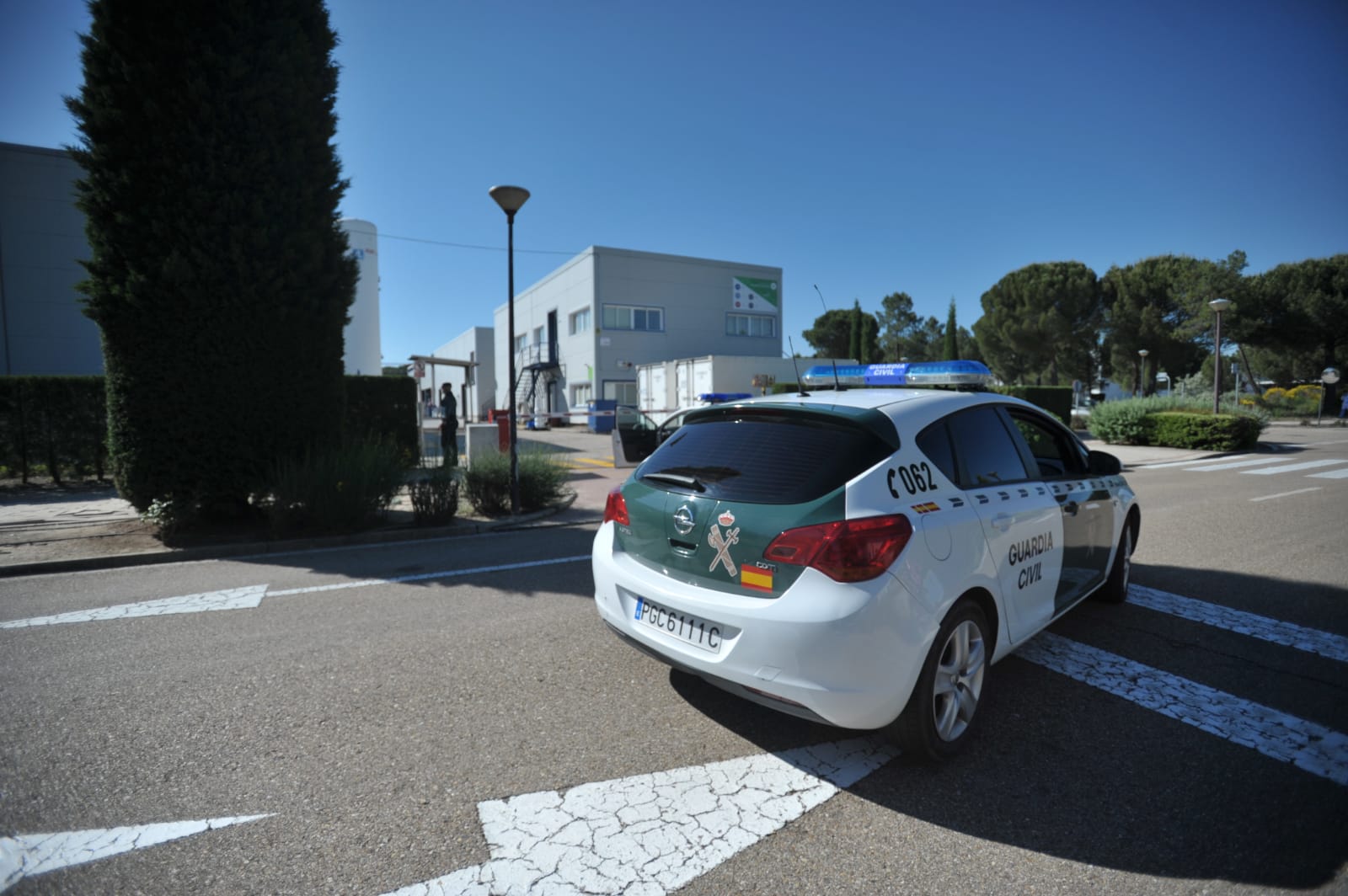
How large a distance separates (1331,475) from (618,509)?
16455 millimetres

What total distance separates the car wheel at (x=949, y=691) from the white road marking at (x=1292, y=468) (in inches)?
587

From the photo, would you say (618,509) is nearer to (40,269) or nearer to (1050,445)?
(1050,445)

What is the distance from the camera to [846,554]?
253 cm

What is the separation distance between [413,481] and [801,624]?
7.26 metres

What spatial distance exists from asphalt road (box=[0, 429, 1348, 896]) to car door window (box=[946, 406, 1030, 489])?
1.16 metres

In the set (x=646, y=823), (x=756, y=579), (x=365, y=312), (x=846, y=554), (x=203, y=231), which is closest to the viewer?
(x=646, y=823)

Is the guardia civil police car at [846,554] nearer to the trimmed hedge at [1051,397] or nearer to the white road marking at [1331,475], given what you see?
the white road marking at [1331,475]

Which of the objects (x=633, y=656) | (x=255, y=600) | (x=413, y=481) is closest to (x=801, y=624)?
(x=633, y=656)

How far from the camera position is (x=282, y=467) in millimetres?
7848

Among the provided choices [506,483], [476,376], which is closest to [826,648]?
[506,483]

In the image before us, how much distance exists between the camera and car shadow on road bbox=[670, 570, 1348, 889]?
7.36ft

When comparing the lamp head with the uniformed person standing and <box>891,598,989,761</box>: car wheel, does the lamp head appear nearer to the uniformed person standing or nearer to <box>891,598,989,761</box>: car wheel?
the uniformed person standing

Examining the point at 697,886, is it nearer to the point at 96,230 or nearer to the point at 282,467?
the point at 282,467

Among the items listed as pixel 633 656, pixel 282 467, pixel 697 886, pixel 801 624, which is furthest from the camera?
pixel 282 467
